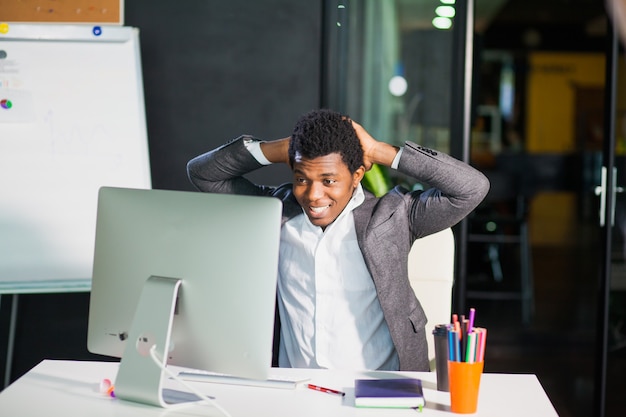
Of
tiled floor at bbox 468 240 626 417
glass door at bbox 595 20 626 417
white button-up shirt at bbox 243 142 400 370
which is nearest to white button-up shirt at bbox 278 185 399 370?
white button-up shirt at bbox 243 142 400 370

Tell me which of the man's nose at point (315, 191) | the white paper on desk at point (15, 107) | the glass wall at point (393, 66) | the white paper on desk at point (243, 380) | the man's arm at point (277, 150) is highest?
the glass wall at point (393, 66)

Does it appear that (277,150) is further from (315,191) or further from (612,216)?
(612,216)

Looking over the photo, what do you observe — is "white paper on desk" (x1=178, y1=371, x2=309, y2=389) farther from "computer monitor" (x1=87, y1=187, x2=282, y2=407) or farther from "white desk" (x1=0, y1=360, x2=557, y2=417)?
"computer monitor" (x1=87, y1=187, x2=282, y2=407)

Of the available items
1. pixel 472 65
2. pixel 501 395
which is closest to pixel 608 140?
pixel 472 65

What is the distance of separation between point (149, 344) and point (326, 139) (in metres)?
0.73

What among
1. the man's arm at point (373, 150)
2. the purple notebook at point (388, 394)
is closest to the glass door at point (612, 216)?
the man's arm at point (373, 150)

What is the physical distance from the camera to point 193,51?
329 centimetres

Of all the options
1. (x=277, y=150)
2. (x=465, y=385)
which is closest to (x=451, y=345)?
(x=465, y=385)

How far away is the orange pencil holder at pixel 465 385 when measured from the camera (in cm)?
163

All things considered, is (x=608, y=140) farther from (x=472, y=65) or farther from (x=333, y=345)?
(x=333, y=345)

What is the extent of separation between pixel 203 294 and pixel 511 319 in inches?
160

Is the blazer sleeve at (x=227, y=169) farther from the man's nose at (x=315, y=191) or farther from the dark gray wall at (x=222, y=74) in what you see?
the dark gray wall at (x=222, y=74)

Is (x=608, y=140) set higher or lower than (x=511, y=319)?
higher

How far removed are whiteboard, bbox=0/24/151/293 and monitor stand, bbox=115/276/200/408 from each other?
139 cm
